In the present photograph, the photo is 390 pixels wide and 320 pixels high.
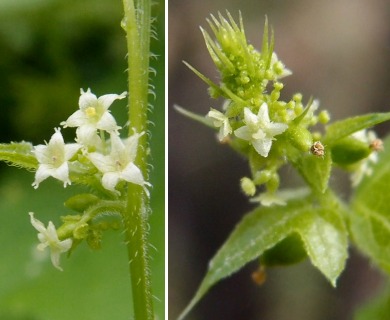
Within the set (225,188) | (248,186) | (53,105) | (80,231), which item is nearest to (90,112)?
(80,231)

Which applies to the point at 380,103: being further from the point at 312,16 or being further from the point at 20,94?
the point at 20,94

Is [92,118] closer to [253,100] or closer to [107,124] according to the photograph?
[107,124]

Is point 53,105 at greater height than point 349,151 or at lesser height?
greater

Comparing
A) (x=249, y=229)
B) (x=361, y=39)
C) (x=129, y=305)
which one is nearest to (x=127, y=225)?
(x=249, y=229)

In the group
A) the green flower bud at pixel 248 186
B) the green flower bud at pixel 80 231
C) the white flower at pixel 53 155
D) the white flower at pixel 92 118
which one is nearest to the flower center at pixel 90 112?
the white flower at pixel 92 118

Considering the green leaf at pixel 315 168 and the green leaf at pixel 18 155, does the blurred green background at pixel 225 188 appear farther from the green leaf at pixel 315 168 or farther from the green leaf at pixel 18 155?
the green leaf at pixel 18 155

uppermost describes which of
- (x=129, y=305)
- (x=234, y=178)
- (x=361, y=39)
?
(x=361, y=39)

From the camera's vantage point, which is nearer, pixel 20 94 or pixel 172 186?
pixel 20 94
